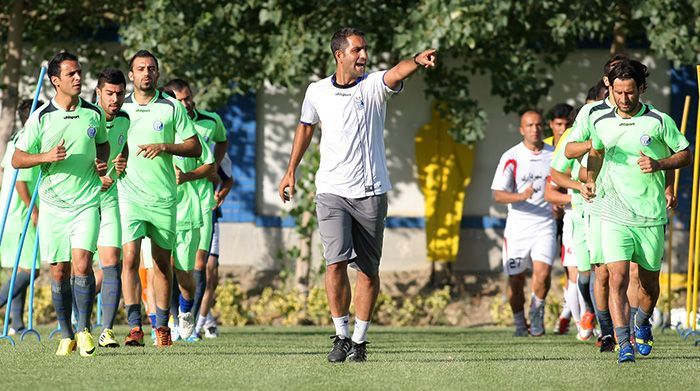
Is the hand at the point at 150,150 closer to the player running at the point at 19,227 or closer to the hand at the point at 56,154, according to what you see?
the hand at the point at 56,154

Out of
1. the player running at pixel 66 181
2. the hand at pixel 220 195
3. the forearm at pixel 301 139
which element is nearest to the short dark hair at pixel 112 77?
the player running at pixel 66 181

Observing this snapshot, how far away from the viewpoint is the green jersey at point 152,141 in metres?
12.9

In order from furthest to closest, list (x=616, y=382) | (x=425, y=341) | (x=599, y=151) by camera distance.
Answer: (x=425, y=341), (x=599, y=151), (x=616, y=382)

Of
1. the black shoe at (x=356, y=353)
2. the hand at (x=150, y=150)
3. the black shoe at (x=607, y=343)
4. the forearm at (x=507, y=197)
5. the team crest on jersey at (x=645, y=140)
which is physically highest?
the team crest on jersey at (x=645, y=140)

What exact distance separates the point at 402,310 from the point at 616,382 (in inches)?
413

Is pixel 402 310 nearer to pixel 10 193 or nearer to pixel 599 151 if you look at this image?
pixel 10 193

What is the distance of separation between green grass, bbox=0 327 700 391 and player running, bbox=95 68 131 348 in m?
0.45

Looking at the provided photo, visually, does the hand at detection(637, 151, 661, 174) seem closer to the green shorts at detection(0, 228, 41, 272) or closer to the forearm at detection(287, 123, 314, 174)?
the forearm at detection(287, 123, 314, 174)

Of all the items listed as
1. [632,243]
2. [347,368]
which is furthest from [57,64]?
[632,243]

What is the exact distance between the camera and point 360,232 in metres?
11.3

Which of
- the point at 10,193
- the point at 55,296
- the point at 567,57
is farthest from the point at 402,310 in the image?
the point at 55,296

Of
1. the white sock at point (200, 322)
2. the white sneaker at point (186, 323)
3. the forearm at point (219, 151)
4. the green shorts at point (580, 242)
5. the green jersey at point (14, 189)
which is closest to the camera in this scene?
the green shorts at point (580, 242)

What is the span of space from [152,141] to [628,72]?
3951 millimetres

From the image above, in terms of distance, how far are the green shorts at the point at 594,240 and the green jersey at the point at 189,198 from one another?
11.9 feet
